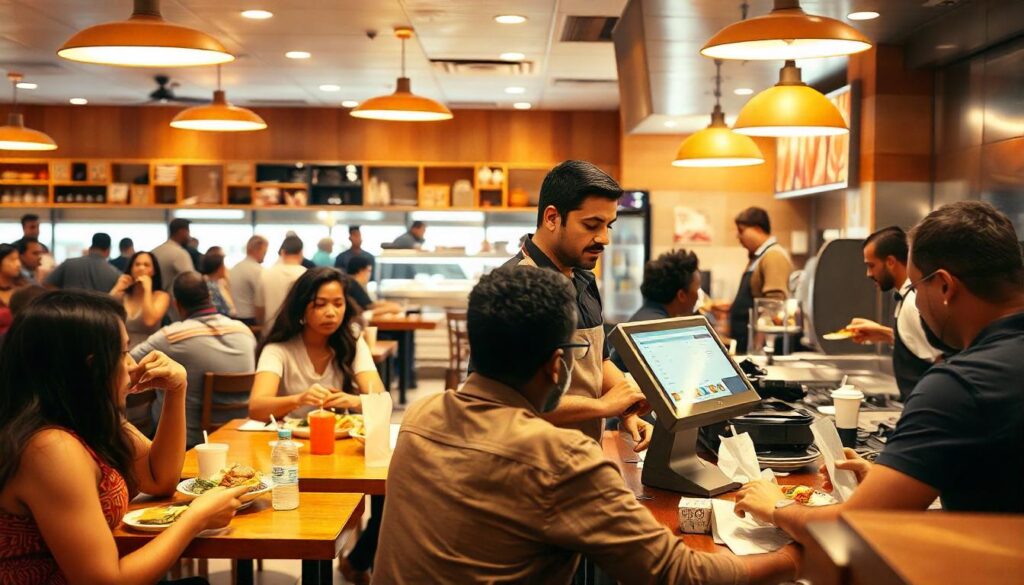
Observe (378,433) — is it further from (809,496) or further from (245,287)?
(245,287)

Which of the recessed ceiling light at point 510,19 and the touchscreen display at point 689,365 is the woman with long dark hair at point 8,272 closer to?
the recessed ceiling light at point 510,19

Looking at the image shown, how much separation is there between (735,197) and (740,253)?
23.7 inches

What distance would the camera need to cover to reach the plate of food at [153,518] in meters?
2.49

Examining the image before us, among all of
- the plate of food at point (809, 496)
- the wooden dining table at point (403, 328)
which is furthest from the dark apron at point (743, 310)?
the plate of food at point (809, 496)

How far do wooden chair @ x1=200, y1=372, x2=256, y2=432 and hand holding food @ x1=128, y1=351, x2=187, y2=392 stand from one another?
1740 millimetres

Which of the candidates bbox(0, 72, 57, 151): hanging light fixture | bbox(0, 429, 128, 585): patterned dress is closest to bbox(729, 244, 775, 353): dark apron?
bbox(0, 429, 128, 585): patterned dress

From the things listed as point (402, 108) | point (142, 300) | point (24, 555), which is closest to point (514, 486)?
point (24, 555)

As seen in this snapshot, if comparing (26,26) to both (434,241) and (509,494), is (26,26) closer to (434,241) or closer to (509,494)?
(434,241)

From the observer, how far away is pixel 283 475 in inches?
106

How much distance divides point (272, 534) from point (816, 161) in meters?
6.70

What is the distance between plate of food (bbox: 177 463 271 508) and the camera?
2737 millimetres

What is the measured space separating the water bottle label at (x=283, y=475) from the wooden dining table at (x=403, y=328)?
20.2 feet

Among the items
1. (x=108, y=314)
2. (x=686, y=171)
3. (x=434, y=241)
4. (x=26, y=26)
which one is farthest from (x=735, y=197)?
(x=108, y=314)

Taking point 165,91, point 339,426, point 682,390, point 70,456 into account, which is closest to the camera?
point 70,456
